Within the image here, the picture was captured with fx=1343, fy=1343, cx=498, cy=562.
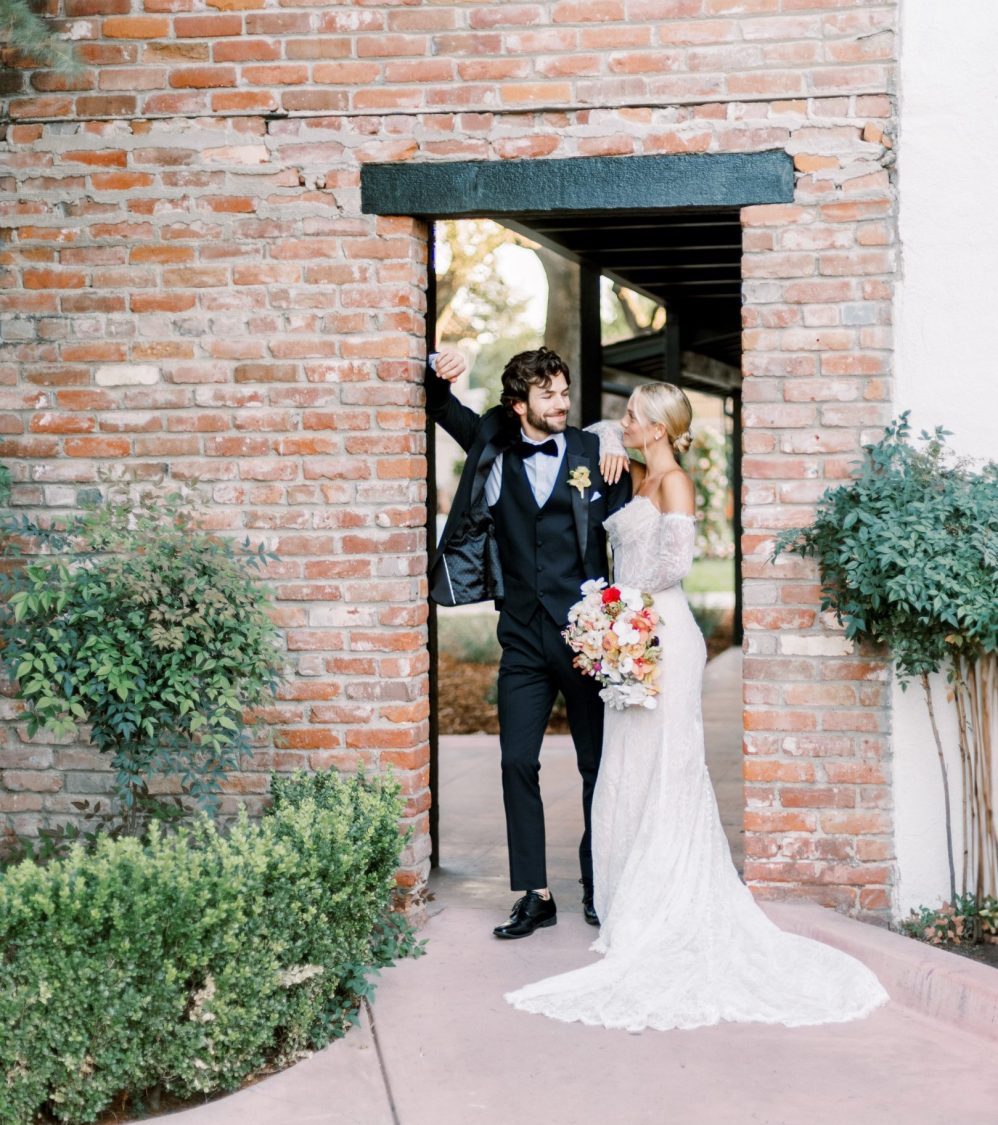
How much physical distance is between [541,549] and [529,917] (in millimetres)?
1286

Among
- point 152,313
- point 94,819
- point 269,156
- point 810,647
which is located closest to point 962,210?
point 810,647

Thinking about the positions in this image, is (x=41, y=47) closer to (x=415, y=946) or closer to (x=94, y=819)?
(x=94, y=819)

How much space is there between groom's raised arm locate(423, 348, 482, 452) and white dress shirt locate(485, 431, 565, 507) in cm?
14

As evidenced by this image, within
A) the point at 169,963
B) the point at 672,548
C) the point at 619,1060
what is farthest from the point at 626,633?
the point at 169,963

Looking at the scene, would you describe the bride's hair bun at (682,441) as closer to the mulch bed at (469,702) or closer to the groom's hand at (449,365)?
the groom's hand at (449,365)

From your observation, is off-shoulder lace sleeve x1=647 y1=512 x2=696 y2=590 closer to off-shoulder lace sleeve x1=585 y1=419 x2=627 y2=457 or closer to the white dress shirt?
off-shoulder lace sleeve x1=585 y1=419 x2=627 y2=457

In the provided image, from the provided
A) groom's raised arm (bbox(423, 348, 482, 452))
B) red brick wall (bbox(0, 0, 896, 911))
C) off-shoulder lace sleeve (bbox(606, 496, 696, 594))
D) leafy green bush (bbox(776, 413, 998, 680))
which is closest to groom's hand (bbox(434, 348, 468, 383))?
groom's raised arm (bbox(423, 348, 482, 452))

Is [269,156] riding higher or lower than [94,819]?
higher

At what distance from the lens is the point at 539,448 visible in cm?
475

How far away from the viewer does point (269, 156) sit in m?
→ 4.74

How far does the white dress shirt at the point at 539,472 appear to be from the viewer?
15.5 feet

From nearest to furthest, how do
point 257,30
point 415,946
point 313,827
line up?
point 313,827, point 415,946, point 257,30

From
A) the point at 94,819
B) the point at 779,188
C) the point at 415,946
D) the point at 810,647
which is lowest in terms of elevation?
the point at 415,946

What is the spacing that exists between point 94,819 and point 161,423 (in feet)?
4.85
